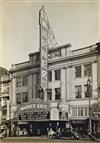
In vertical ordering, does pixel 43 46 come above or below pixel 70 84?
above

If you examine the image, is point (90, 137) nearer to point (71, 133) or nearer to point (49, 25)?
point (71, 133)

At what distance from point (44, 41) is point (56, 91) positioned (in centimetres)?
41

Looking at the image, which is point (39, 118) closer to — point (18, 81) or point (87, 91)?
point (18, 81)

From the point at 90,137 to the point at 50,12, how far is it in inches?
40.2

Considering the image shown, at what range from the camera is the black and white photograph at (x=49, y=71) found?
10.9 ft

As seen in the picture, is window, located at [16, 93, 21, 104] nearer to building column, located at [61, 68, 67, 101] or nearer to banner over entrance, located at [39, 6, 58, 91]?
banner over entrance, located at [39, 6, 58, 91]

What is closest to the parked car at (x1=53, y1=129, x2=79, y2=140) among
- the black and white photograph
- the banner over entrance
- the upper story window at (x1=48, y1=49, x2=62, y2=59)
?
the black and white photograph

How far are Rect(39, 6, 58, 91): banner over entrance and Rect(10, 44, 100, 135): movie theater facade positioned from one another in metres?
0.03

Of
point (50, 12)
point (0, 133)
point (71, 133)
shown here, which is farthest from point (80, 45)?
point (0, 133)

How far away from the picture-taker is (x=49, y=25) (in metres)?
3.54

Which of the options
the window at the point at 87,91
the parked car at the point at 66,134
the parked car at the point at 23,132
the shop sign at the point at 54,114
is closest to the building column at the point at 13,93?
the parked car at the point at 23,132

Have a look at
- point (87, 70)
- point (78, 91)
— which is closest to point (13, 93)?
point (78, 91)

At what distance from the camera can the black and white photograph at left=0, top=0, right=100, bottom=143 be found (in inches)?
131

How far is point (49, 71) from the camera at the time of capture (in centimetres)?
354
